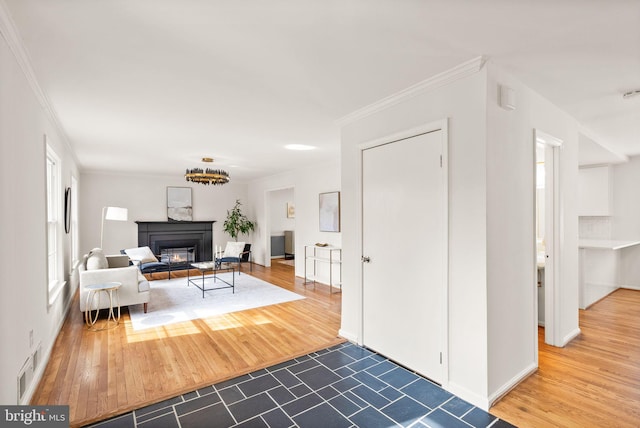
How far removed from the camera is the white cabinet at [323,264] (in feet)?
20.1

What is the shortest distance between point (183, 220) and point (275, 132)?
219 inches

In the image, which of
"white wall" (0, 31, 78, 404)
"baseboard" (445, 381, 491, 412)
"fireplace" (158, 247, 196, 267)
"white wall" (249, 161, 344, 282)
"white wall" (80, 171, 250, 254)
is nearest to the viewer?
"white wall" (0, 31, 78, 404)

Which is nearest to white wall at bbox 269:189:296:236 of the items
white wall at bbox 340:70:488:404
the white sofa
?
the white sofa

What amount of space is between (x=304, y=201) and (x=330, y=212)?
103 cm

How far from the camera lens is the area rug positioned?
4.40 m

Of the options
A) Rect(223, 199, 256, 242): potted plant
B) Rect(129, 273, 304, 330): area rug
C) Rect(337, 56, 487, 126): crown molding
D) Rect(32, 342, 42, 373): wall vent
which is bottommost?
Rect(129, 273, 304, 330): area rug

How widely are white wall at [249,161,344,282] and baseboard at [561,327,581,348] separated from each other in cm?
360

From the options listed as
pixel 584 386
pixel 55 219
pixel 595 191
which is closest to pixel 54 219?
pixel 55 219

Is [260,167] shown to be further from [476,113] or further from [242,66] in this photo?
[476,113]

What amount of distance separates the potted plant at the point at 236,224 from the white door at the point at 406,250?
21.1ft

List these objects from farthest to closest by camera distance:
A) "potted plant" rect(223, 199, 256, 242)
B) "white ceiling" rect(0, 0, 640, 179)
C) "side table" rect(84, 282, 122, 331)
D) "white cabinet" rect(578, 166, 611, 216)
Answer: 1. "potted plant" rect(223, 199, 256, 242)
2. "white cabinet" rect(578, 166, 611, 216)
3. "side table" rect(84, 282, 122, 331)
4. "white ceiling" rect(0, 0, 640, 179)

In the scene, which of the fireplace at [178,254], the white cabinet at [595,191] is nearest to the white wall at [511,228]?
the white cabinet at [595,191]

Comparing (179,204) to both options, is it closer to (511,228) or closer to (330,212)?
(330,212)

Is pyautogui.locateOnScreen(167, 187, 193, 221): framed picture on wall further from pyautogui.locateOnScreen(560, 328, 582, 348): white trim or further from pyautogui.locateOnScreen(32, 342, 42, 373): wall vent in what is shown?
pyautogui.locateOnScreen(560, 328, 582, 348): white trim
